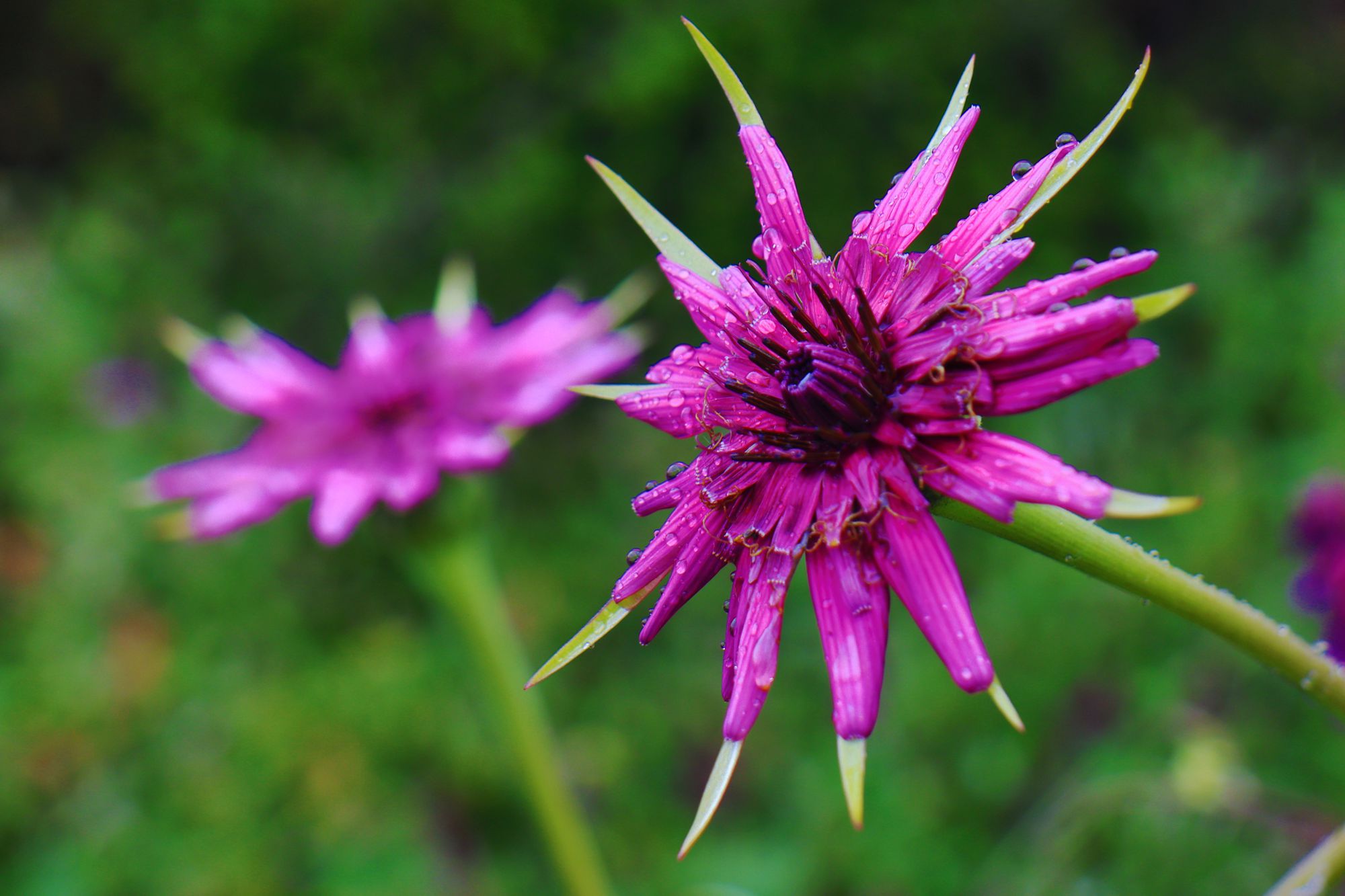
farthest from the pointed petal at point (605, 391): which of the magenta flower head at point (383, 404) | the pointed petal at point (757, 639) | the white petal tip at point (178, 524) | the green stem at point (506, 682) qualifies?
the white petal tip at point (178, 524)

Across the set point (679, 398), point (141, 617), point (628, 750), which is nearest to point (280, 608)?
point (141, 617)

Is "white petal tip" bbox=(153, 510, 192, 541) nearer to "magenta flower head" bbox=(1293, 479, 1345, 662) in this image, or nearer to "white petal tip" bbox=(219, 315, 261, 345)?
"white petal tip" bbox=(219, 315, 261, 345)

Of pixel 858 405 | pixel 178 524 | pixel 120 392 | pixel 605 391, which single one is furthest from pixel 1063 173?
pixel 120 392

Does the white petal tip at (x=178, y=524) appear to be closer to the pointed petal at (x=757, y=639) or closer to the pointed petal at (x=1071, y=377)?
the pointed petal at (x=757, y=639)

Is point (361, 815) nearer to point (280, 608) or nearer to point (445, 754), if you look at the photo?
point (445, 754)

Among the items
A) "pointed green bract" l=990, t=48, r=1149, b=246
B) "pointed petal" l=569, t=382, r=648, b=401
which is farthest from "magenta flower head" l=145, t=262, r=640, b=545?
"pointed green bract" l=990, t=48, r=1149, b=246

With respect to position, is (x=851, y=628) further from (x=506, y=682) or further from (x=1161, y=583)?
(x=506, y=682)
